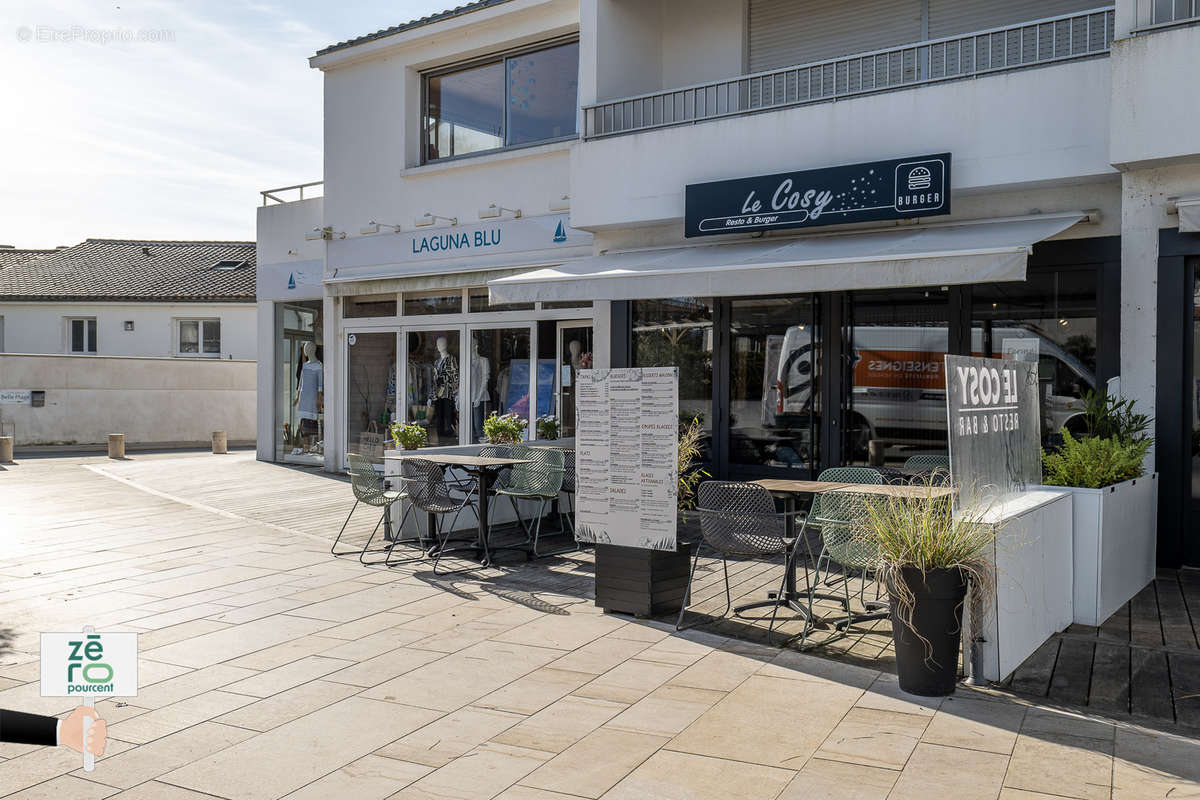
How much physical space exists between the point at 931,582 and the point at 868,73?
7434 mm

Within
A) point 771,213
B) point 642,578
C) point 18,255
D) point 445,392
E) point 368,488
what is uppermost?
point 18,255

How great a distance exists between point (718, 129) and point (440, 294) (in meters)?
5.82

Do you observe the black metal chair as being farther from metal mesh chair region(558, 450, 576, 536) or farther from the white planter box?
the white planter box

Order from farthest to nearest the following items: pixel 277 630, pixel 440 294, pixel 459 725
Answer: pixel 440 294 < pixel 277 630 < pixel 459 725

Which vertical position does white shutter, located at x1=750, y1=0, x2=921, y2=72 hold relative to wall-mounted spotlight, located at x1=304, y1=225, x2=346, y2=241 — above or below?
above

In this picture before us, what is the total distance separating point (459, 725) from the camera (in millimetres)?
4574

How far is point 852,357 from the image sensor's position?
1052 cm

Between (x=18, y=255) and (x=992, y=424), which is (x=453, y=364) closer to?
(x=992, y=424)

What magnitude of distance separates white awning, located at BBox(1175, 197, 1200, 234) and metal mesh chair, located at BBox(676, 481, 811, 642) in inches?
166

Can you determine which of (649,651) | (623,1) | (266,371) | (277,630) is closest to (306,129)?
(266,371)

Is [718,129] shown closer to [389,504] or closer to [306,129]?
[389,504]

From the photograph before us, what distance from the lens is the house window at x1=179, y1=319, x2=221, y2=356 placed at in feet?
95.3

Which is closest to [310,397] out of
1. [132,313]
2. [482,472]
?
[482,472]

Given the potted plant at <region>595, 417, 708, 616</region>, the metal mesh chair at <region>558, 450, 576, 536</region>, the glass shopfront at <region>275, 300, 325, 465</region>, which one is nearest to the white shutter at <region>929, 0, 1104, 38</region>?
the metal mesh chair at <region>558, 450, 576, 536</region>
